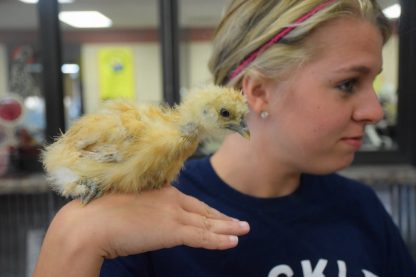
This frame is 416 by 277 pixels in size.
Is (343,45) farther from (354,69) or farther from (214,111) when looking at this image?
(214,111)

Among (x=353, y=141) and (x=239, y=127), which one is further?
(x=353, y=141)

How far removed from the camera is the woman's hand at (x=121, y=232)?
1.92 feet

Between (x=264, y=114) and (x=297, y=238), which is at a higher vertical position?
(x=264, y=114)

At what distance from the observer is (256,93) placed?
2.86ft

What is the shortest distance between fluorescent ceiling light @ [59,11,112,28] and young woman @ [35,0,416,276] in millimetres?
1718

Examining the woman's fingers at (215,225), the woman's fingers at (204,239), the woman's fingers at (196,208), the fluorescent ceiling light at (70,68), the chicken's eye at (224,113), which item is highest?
the fluorescent ceiling light at (70,68)

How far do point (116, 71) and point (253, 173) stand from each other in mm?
1872

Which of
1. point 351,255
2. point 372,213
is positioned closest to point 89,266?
point 351,255

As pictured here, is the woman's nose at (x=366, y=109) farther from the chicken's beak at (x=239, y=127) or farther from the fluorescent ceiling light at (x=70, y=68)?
the fluorescent ceiling light at (x=70, y=68)

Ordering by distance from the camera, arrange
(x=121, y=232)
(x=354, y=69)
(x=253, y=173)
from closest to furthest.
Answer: (x=121, y=232), (x=354, y=69), (x=253, y=173)

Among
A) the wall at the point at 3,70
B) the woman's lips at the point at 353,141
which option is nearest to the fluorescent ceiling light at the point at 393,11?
the woman's lips at the point at 353,141

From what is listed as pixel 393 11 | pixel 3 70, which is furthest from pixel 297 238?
pixel 3 70

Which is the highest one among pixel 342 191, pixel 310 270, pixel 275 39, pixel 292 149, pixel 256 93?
pixel 275 39

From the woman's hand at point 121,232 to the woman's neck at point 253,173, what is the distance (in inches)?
12.4
